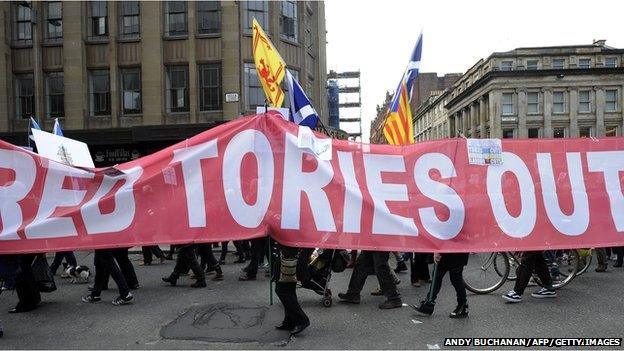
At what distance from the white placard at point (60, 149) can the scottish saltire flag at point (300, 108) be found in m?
3.37

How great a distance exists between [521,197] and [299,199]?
277 cm

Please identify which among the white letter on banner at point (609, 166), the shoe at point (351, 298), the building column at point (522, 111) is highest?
the building column at point (522, 111)

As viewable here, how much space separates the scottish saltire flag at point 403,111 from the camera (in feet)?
34.2

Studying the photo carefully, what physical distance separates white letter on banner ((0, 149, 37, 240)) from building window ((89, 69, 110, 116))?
17788 mm

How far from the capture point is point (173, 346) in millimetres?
5277

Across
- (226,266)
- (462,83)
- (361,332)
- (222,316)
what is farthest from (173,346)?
(462,83)

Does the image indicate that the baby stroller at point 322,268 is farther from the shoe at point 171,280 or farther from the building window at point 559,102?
the building window at point 559,102

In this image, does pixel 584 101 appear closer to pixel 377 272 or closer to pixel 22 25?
pixel 22 25

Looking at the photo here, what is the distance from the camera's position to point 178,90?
2245cm

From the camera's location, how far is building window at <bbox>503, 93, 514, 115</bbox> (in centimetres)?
6172

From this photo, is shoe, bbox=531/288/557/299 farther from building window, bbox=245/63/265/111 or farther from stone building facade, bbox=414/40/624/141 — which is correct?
stone building facade, bbox=414/40/624/141

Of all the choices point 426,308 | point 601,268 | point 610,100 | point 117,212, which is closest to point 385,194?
point 426,308

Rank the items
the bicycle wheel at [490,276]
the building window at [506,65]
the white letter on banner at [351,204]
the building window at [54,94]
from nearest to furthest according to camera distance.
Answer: the white letter on banner at [351,204]
the bicycle wheel at [490,276]
the building window at [54,94]
the building window at [506,65]

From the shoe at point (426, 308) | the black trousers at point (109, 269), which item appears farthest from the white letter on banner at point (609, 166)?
the black trousers at point (109, 269)
